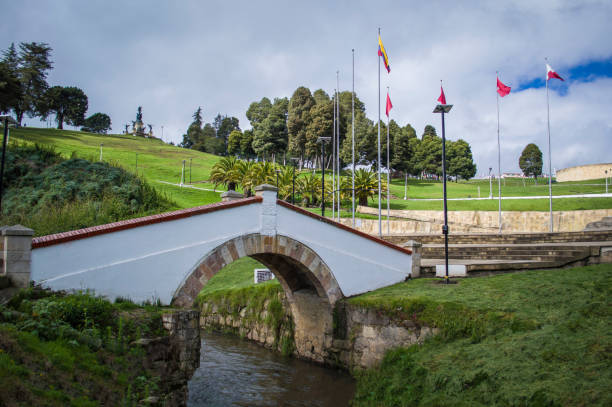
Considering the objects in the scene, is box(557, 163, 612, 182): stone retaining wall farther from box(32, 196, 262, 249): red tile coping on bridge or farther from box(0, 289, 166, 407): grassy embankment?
box(0, 289, 166, 407): grassy embankment

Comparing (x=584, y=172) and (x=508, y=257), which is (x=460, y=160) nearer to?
(x=584, y=172)

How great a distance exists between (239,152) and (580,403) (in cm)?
8397

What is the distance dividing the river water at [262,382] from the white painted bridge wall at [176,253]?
2667 millimetres

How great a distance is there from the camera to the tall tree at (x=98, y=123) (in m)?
98.3

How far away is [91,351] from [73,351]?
431mm

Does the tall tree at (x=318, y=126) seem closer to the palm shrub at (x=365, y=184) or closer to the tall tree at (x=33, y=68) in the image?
the palm shrub at (x=365, y=184)

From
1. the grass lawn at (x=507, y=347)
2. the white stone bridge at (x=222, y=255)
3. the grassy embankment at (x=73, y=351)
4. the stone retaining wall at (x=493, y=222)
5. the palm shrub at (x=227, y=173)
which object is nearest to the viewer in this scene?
the grassy embankment at (x=73, y=351)

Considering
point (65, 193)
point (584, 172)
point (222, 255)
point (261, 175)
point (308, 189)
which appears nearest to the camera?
point (222, 255)

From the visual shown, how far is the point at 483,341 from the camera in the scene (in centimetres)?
916

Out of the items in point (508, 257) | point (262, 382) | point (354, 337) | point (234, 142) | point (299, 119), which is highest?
point (234, 142)

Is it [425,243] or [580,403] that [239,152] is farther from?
[580,403]

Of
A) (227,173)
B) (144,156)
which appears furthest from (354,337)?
(144,156)

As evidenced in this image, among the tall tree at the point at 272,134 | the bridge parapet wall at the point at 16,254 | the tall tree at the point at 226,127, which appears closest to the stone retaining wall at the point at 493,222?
the bridge parapet wall at the point at 16,254

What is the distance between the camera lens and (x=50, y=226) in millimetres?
19891
